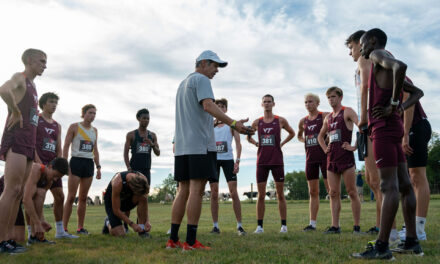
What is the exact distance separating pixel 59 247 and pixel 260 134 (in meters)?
4.52

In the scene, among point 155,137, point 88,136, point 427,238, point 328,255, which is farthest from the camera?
point 155,137

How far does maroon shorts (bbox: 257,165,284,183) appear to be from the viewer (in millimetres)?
7555

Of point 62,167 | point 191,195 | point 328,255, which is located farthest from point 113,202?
point 328,255

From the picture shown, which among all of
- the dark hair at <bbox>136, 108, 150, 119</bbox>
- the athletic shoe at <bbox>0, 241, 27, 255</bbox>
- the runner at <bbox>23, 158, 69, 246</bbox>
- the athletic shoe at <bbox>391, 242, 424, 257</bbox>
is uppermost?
the dark hair at <bbox>136, 108, 150, 119</bbox>

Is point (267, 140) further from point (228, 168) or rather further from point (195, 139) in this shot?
point (195, 139)

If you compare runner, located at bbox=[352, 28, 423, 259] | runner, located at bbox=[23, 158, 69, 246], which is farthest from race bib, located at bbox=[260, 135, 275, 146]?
runner, located at bbox=[23, 158, 69, 246]

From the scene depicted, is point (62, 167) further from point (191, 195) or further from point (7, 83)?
point (191, 195)

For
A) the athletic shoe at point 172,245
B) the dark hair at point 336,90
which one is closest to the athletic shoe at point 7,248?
the athletic shoe at point 172,245

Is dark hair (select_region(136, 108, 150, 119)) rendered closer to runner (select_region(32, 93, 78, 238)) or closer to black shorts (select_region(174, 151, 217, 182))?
runner (select_region(32, 93, 78, 238))

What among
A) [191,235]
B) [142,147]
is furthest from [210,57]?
[142,147]

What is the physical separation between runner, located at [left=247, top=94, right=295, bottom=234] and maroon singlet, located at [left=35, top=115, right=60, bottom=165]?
4124 mm

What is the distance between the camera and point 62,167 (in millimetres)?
5711

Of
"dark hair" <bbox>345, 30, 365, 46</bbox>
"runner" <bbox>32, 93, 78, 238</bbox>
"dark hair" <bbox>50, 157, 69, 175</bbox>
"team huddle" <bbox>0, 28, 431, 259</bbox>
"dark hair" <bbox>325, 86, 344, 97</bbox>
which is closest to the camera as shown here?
"team huddle" <bbox>0, 28, 431, 259</bbox>

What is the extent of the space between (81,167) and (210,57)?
418 cm
